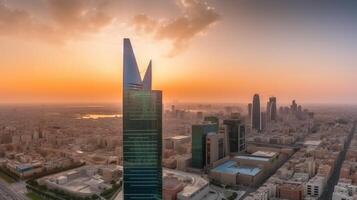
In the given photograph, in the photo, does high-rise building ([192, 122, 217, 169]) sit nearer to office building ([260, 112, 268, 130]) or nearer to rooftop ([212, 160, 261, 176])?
rooftop ([212, 160, 261, 176])

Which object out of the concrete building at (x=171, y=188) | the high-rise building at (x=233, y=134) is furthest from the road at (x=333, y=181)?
the high-rise building at (x=233, y=134)

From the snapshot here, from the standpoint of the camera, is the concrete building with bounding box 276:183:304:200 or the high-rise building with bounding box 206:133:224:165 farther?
the high-rise building with bounding box 206:133:224:165

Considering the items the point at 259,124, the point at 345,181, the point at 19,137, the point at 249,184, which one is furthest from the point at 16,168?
the point at 259,124

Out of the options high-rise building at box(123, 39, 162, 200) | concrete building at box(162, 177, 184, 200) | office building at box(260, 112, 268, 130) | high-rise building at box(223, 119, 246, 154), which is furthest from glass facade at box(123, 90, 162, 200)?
office building at box(260, 112, 268, 130)

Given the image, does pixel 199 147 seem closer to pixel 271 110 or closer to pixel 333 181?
pixel 333 181

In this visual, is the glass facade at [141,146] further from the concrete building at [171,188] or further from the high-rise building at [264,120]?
the high-rise building at [264,120]

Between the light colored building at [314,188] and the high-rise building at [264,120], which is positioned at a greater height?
the high-rise building at [264,120]

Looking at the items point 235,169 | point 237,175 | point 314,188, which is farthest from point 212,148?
point 314,188
